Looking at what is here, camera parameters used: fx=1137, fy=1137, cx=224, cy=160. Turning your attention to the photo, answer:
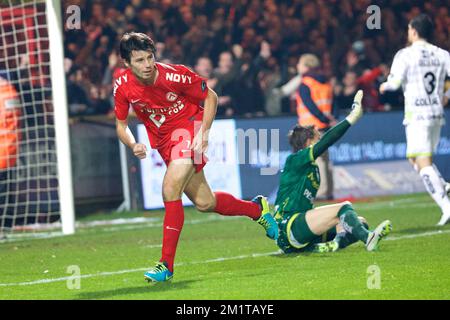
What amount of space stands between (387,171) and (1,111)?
6474 millimetres

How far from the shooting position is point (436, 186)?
1195 centimetres

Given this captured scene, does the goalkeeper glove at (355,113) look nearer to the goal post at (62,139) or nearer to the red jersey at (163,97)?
the red jersey at (163,97)

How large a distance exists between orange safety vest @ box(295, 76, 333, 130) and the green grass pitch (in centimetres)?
207

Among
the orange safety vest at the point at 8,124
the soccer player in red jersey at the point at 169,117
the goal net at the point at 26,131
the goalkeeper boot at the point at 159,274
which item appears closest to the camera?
the goalkeeper boot at the point at 159,274

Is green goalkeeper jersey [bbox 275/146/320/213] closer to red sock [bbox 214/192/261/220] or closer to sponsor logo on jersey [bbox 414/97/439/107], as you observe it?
red sock [bbox 214/192/261/220]

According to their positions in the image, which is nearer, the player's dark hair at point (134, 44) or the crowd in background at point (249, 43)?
the player's dark hair at point (134, 44)

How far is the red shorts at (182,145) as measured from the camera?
8.60 m

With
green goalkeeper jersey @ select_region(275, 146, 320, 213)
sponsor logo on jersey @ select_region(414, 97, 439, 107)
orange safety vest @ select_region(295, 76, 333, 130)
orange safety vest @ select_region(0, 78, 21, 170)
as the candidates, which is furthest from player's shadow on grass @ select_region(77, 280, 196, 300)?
orange safety vest @ select_region(295, 76, 333, 130)

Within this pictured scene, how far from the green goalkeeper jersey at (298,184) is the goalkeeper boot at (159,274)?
1.85 meters

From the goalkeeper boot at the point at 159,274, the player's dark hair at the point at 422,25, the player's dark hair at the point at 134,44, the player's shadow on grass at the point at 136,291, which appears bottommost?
the player's shadow on grass at the point at 136,291

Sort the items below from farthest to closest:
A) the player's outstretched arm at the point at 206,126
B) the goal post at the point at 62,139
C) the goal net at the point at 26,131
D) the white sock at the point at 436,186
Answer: the goal net at the point at 26,131
the goal post at the point at 62,139
the white sock at the point at 436,186
the player's outstretched arm at the point at 206,126

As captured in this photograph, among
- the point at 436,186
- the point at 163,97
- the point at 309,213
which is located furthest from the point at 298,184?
the point at 436,186

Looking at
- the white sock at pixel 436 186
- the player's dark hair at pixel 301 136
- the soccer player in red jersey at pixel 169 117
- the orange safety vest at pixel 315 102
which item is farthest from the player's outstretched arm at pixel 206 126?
the orange safety vest at pixel 315 102

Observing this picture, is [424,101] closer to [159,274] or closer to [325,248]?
[325,248]
